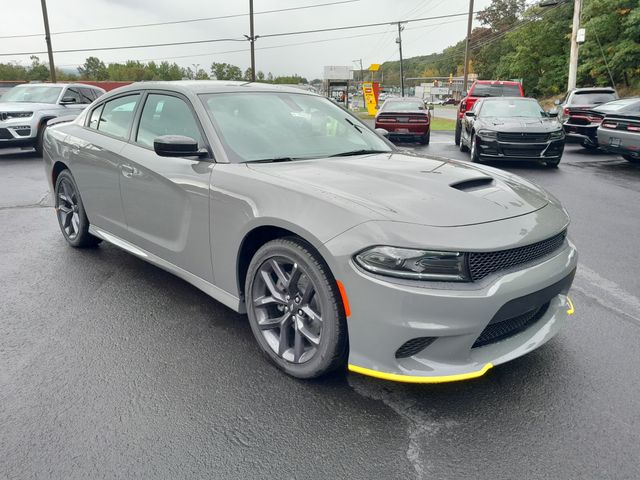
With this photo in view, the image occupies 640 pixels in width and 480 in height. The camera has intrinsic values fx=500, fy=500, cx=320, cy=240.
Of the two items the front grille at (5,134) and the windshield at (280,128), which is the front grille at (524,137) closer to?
the windshield at (280,128)

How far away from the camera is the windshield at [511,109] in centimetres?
1108

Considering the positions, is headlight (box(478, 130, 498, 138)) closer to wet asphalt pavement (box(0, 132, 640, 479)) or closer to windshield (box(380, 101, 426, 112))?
windshield (box(380, 101, 426, 112))

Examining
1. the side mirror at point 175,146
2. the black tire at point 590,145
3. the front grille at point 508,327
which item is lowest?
the black tire at point 590,145

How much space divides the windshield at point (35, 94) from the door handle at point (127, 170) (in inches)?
429

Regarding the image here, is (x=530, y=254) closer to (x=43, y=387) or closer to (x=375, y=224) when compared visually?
(x=375, y=224)

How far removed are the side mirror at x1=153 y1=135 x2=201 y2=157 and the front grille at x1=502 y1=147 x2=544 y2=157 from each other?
28.2 ft

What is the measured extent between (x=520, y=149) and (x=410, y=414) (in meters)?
9.00

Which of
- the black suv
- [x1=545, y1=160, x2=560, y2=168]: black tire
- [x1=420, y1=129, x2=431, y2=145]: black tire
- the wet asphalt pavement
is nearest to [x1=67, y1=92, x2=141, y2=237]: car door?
the wet asphalt pavement

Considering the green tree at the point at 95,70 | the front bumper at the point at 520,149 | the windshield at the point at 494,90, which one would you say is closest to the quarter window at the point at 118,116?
the front bumper at the point at 520,149

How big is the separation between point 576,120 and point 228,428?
1421cm

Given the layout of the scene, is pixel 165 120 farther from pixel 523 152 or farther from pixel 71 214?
pixel 523 152

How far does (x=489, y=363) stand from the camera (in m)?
2.31

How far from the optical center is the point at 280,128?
3.45 m

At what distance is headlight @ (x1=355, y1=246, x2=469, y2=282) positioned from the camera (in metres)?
2.23
